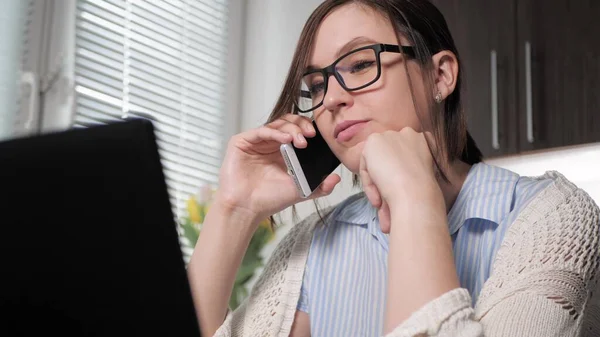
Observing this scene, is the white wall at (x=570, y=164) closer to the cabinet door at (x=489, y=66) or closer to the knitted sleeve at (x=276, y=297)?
the cabinet door at (x=489, y=66)

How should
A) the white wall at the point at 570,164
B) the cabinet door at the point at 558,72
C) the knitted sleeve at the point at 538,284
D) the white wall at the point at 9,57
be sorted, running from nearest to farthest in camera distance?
the knitted sleeve at the point at 538,284 → the white wall at the point at 570,164 → the white wall at the point at 9,57 → the cabinet door at the point at 558,72

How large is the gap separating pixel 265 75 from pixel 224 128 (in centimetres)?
29

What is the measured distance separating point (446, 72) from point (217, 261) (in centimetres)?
51

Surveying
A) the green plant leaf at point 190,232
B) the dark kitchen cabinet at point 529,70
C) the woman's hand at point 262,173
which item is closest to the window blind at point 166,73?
the green plant leaf at point 190,232

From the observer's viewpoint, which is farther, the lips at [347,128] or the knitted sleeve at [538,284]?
the lips at [347,128]

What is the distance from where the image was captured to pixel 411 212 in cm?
87

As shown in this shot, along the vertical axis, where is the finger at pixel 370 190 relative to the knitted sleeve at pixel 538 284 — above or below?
above

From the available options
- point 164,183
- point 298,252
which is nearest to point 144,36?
point 298,252

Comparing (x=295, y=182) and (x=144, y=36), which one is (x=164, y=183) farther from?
(x=144, y=36)

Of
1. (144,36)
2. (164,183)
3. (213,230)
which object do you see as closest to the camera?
(164,183)

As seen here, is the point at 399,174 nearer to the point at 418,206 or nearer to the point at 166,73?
the point at 418,206

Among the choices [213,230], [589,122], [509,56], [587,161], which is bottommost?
[213,230]

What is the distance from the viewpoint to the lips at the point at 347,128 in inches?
44.8

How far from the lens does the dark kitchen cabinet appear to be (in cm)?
217
